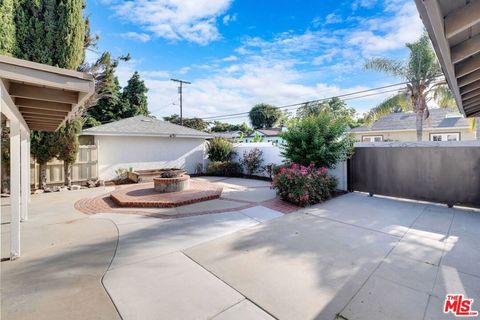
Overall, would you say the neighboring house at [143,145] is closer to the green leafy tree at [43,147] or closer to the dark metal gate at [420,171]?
the green leafy tree at [43,147]

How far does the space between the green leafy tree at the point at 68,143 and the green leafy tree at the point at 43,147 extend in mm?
170

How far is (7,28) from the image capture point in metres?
7.49

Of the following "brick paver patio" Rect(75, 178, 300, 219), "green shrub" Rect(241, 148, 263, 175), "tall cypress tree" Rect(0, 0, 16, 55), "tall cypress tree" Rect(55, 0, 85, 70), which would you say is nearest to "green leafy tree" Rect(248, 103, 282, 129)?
"green shrub" Rect(241, 148, 263, 175)

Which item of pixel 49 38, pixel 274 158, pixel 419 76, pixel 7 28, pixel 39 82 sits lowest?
pixel 274 158

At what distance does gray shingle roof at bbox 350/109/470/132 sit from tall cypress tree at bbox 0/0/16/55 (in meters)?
24.3

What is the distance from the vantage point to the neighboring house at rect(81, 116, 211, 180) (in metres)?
11.6

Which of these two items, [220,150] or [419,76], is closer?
[419,76]

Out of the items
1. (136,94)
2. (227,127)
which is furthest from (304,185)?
(227,127)

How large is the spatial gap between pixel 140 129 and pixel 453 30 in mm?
13117

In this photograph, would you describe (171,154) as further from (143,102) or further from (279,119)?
(279,119)

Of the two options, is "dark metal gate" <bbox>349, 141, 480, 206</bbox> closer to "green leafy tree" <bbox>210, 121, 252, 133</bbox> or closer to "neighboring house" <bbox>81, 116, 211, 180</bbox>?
"neighboring house" <bbox>81, 116, 211, 180</bbox>

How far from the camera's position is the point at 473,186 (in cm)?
654

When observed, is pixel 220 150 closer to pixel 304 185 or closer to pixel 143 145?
pixel 143 145

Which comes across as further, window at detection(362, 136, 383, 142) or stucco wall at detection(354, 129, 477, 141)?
window at detection(362, 136, 383, 142)
